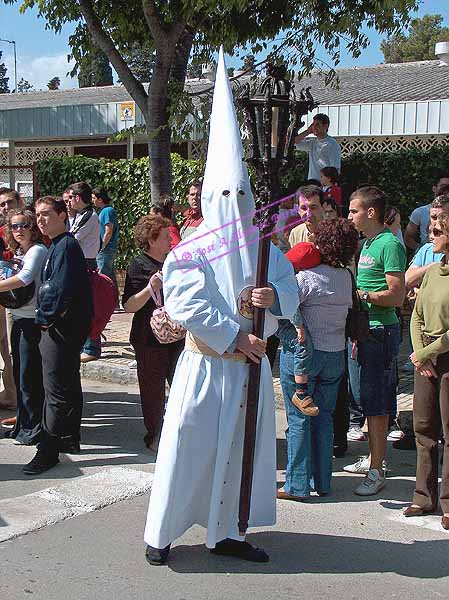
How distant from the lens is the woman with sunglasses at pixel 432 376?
5.07m

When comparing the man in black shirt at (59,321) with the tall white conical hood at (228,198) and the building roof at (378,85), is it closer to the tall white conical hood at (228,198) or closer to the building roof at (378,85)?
the tall white conical hood at (228,198)

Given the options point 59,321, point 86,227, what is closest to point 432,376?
point 59,321

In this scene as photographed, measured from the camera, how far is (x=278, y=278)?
15.0 feet

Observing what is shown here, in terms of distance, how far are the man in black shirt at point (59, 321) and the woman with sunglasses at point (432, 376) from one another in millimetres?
2477

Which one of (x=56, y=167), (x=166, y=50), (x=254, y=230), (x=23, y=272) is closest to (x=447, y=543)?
(x=254, y=230)

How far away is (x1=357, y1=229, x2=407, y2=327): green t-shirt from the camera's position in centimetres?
589

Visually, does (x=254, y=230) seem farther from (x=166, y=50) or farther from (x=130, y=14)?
(x=130, y=14)

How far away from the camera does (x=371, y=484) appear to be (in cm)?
577

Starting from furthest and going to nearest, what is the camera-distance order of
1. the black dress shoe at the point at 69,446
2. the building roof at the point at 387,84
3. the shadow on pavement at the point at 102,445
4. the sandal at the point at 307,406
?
the building roof at the point at 387,84, the black dress shoe at the point at 69,446, the shadow on pavement at the point at 102,445, the sandal at the point at 307,406

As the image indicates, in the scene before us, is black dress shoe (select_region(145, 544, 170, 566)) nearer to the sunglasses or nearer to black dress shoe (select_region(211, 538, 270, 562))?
black dress shoe (select_region(211, 538, 270, 562))

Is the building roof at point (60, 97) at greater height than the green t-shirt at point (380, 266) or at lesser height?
greater

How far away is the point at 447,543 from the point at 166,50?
7.21m

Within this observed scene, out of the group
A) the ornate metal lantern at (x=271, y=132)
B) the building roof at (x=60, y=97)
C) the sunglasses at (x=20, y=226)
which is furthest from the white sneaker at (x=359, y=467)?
the building roof at (x=60, y=97)

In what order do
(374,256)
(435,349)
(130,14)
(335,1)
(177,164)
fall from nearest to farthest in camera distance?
(435,349) < (374,256) < (335,1) < (130,14) < (177,164)
